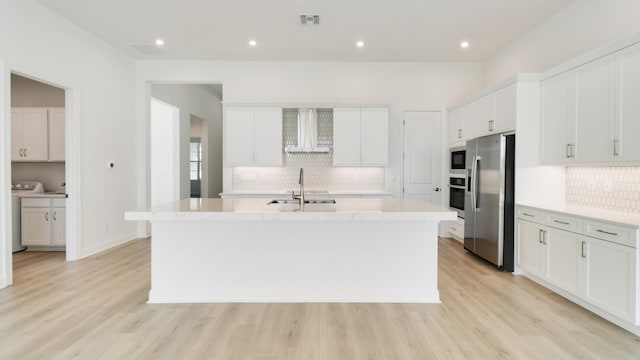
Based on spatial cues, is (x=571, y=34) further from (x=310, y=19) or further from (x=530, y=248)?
(x=310, y=19)

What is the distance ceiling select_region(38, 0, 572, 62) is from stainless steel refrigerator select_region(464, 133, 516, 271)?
5.10 ft

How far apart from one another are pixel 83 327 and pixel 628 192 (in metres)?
4.86

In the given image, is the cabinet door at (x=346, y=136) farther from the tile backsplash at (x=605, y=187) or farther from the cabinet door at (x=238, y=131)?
the tile backsplash at (x=605, y=187)

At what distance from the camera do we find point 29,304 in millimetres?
3086

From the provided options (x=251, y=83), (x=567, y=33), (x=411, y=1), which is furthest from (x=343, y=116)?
(x=567, y=33)

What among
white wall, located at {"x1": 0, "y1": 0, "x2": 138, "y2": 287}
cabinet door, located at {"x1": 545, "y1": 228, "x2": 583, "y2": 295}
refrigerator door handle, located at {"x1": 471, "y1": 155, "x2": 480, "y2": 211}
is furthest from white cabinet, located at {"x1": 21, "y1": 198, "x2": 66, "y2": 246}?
cabinet door, located at {"x1": 545, "y1": 228, "x2": 583, "y2": 295}

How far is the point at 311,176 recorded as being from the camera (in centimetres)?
608

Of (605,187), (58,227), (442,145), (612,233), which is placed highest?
(442,145)

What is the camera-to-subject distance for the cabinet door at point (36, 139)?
204 inches

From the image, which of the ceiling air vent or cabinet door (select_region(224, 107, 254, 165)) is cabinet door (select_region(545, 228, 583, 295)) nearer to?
the ceiling air vent

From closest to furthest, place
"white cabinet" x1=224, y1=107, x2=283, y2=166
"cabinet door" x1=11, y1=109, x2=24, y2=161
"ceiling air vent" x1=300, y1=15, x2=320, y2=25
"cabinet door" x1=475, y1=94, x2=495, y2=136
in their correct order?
"ceiling air vent" x1=300, y1=15, x2=320, y2=25 → "cabinet door" x1=475, y1=94, x2=495, y2=136 → "cabinet door" x1=11, y1=109, x2=24, y2=161 → "white cabinet" x1=224, y1=107, x2=283, y2=166

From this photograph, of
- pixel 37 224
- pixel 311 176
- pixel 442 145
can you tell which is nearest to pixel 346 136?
pixel 311 176

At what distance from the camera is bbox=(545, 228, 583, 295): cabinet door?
3.06 meters

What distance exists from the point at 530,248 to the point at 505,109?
1.69 m
